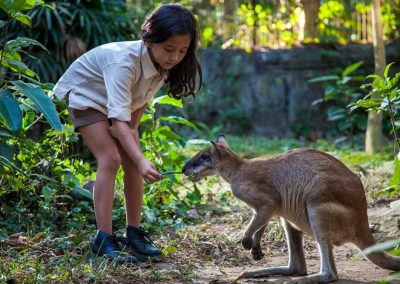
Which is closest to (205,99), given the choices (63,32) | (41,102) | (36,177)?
(63,32)

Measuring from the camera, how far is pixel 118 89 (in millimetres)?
4152

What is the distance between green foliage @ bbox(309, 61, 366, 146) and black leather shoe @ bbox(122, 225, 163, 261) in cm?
570

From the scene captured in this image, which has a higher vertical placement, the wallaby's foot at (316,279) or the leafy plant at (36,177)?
the leafy plant at (36,177)

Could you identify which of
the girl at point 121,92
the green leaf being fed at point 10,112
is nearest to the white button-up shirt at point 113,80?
the girl at point 121,92

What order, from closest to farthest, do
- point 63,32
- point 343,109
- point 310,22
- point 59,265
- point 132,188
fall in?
point 59,265 → point 132,188 → point 63,32 → point 343,109 → point 310,22

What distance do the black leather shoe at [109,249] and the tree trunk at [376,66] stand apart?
541 centimetres

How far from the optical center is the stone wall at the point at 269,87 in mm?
12750

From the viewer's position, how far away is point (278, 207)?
4297mm

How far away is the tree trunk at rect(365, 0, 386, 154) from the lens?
29.1 ft

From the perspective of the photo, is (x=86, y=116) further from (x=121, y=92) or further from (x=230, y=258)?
(x=230, y=258)

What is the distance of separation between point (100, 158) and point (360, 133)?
27.2ft

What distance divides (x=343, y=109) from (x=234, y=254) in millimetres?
5983

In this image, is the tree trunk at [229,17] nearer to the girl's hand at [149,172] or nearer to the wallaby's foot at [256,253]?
the wallaby's foot at [256,253]

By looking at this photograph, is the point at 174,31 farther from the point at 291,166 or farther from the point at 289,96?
the point at 289,96
